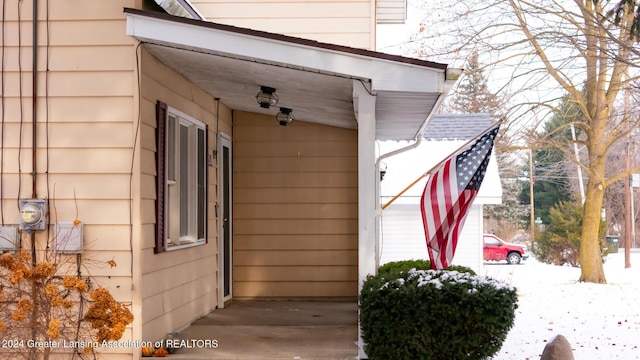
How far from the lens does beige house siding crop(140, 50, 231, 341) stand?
6445 millimetres

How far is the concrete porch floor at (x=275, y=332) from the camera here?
21.7ft

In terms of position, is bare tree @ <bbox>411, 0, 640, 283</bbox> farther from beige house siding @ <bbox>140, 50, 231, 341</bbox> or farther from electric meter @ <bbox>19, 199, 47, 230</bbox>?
electric meter @ <bbox>19, 199, 47, 230</bbox>

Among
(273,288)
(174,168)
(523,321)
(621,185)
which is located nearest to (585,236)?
(523,321)

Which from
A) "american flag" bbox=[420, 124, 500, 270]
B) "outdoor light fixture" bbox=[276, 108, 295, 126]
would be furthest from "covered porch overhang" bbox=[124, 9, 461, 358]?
"outdoor light fixture" bbox=[276, 108, 295, 126]

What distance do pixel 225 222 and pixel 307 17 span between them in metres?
3.18

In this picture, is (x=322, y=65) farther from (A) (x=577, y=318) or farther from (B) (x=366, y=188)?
(A) (x=577, y=318)

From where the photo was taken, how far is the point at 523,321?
12.0m

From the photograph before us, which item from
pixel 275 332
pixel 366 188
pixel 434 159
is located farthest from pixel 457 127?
pixel 366 188

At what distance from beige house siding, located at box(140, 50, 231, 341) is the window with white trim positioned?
0.11 metres

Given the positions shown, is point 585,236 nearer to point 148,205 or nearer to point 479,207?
point 479,207

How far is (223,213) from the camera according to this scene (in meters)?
10.1

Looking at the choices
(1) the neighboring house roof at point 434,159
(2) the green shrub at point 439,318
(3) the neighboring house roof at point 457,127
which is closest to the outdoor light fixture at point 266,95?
(2) the green shrub at point 439,318

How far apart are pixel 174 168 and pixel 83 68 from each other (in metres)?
1.55

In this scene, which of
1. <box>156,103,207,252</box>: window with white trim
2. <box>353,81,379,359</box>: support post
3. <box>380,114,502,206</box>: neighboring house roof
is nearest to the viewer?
<box>353,81,379,359</box>: support post
